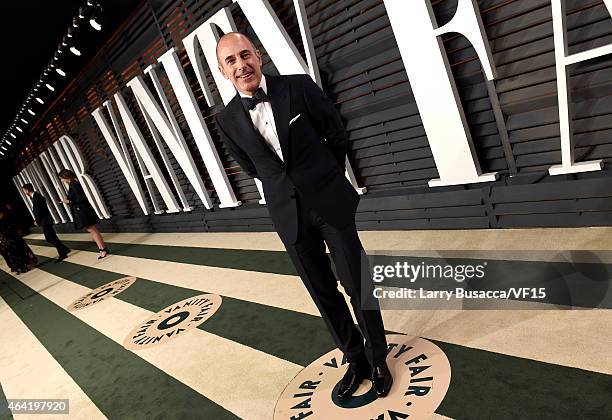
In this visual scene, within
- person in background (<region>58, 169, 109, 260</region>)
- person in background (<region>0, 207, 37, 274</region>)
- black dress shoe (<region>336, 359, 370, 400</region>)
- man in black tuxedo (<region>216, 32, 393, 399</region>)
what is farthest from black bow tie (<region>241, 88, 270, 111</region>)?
person in background (<region>0, 207, 37, 274</region>)

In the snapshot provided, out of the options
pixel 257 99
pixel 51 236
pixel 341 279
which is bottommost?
pixel 341 279

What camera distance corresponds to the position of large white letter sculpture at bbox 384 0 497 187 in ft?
10.3

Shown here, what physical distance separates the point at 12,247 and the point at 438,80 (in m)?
9.12

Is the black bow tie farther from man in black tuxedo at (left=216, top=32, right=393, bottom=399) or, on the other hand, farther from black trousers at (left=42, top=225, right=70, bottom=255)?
black trousers at (left=42, top=225, right=70, bottom=255)

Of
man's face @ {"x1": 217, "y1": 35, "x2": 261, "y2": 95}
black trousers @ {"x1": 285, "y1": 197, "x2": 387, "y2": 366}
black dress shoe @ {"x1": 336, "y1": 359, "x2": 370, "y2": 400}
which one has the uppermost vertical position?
man's face @ {"x1": 217, "y1": 35, "x2": 261, "y2": 95}

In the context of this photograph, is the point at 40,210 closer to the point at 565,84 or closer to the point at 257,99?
the point at 257,99

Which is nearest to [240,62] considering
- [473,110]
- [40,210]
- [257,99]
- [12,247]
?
[257,99]

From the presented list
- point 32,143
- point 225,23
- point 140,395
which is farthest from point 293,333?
point 32,143

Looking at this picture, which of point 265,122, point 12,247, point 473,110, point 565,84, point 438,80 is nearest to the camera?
point 265,122

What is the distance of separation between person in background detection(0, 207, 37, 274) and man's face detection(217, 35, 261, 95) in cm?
832

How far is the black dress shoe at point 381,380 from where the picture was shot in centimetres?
184

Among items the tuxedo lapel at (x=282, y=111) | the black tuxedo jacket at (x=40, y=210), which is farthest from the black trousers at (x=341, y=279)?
the black tuxedo jacket at (x=40, y=210)

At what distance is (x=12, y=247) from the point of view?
335 inches

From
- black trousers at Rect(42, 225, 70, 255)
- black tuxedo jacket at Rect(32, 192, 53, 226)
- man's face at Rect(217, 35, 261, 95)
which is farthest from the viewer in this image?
black trousers at Rect(42, 225, 70, 255)
